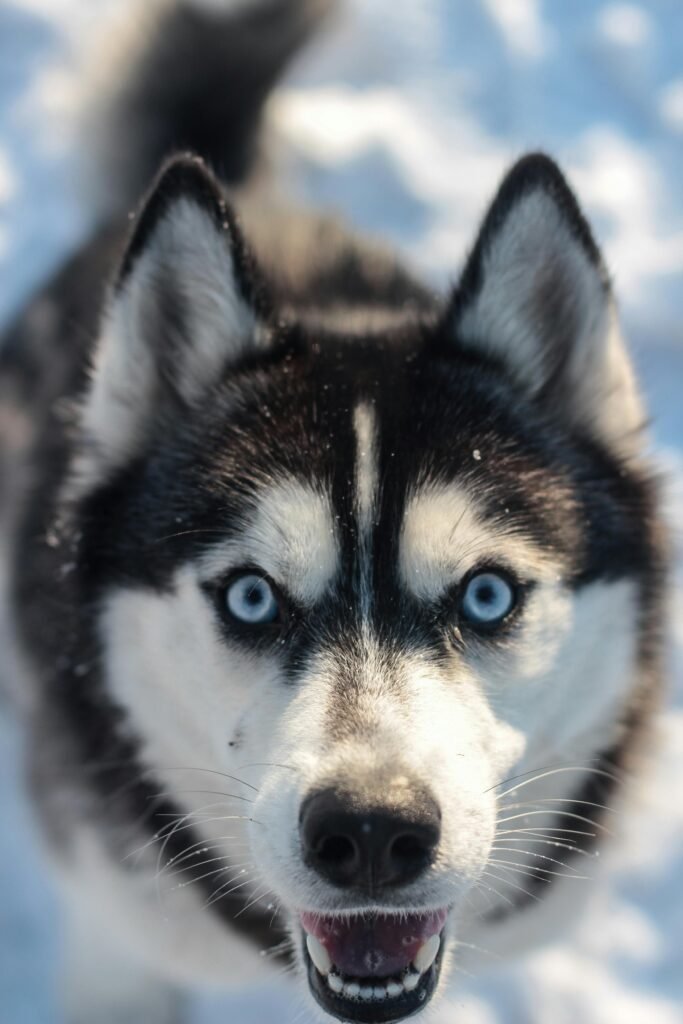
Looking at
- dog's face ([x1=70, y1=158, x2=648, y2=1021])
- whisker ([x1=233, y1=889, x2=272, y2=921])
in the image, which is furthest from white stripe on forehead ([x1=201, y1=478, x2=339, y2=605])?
whisker ([x1=233, y1=889, x2=272, y2=921])

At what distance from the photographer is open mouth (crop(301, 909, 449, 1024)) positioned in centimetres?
132

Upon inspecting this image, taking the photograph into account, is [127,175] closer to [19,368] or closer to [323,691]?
[19,368]

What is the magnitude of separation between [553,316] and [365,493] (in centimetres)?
47

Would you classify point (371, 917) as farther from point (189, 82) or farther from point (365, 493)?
point (189, 82)

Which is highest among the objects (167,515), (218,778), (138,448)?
(138,448)

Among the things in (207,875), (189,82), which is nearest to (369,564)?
(207,875)

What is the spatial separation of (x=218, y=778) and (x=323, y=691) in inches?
13.5

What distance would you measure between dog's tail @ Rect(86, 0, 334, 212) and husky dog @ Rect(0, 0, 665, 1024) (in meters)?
0.92

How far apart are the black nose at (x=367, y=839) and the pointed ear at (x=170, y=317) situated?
2.33 feet

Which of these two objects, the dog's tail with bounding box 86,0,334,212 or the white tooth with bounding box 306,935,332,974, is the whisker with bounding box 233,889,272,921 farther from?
the dog's tail with bounding box 86,0,334,212

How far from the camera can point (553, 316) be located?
1646 millimetres

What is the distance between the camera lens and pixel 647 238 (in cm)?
334

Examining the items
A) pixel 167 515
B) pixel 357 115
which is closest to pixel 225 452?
pixel 167 515

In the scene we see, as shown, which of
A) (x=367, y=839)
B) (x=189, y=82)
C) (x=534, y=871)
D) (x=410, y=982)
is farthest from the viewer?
(x=189, y=82)
